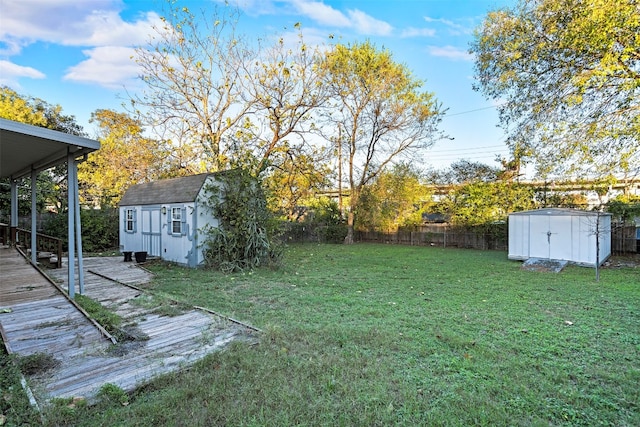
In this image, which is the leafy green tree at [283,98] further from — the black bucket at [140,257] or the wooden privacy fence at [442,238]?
the wooden privacy fence at [442,238]

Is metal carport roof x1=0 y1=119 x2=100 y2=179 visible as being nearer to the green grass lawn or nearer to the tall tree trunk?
the green grass lawn

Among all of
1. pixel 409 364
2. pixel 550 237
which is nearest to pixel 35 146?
pixel 409 364

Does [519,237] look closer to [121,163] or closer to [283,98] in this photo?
[283,98]

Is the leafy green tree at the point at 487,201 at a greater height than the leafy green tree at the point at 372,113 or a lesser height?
lesser

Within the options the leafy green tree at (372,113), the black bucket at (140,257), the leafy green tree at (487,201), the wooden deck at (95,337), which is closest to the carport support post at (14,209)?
the black bucket at (140,257)

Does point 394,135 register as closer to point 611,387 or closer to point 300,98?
point 300,98

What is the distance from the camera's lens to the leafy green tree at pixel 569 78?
646 cm

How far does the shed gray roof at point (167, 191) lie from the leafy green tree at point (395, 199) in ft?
31.1

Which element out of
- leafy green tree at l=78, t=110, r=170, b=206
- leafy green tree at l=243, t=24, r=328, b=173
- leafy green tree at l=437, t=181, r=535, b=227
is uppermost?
leafy green tree at l=243, t=24, r=328, b=173

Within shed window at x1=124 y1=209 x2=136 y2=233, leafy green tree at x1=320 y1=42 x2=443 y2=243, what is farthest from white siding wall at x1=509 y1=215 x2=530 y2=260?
shed window at x1=124 y1=209 x2=136 y2=233

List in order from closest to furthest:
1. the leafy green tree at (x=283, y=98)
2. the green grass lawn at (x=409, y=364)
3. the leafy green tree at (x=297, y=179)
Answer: the green grass lawn at (x=409, y=364), the leafy green tree at (x=283, y=98), the leafy green tree at (x=297, y=179)

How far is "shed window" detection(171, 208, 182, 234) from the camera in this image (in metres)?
9.03

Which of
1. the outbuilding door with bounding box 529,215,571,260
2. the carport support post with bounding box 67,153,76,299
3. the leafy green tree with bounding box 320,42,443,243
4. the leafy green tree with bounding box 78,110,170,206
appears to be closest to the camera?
the carport support post with bounding box 67,153,76,299

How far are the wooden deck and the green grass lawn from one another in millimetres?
321
